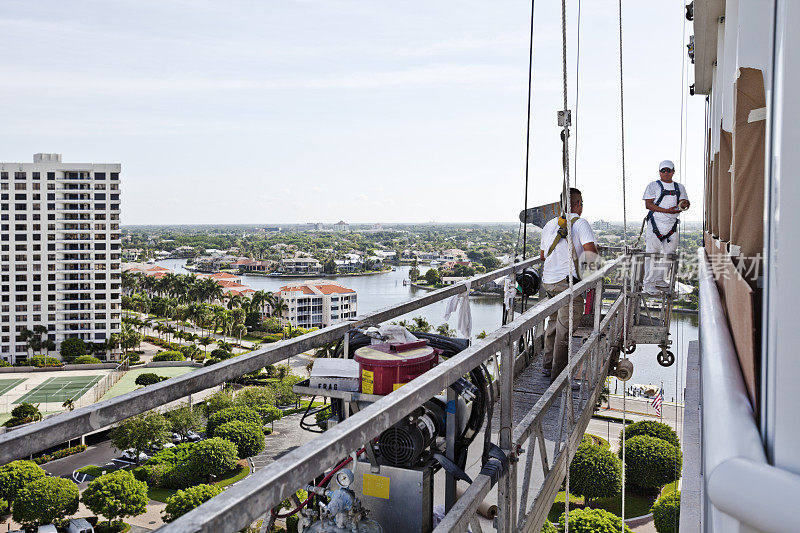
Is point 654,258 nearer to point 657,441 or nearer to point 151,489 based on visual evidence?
point 657,441

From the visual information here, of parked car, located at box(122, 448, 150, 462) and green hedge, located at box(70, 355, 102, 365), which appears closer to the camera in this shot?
parked car, located at box(122, 448, 150, 462)

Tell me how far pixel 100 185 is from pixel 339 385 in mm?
88464

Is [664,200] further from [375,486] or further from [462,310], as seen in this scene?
[375,486]

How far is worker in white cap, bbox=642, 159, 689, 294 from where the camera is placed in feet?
25.3

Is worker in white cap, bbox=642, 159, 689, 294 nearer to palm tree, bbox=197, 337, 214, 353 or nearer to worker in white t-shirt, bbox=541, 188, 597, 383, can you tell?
worker in white t-shirt, bbox=541, 188, 597, 383

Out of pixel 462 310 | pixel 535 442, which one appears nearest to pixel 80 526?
pixel 462 310

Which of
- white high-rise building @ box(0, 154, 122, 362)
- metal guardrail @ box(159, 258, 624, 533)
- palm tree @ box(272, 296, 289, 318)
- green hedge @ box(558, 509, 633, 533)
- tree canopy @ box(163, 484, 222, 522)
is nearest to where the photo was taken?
metal guardrail @ box(159, 258, 624, 533)

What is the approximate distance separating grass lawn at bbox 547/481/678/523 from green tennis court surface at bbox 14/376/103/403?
158 ft

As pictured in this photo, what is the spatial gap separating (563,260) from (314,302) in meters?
85.1

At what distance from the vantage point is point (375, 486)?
2676 millimetres

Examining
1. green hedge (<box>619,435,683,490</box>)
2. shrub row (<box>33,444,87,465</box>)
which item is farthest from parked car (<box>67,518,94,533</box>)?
green hedge (<box>619,435,683,490</box>)

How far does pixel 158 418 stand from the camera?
49500mm

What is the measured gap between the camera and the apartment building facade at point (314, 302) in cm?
8825

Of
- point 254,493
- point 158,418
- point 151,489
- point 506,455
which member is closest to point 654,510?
point 506,455
